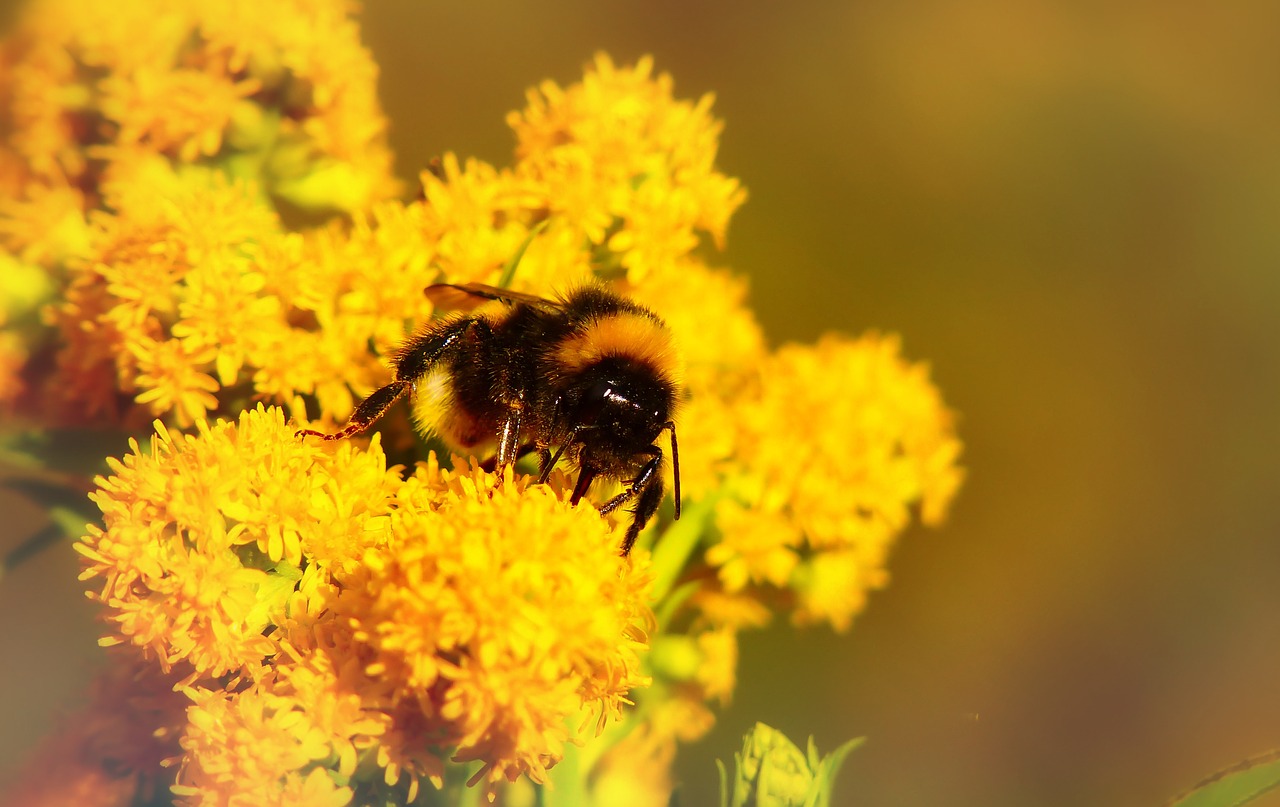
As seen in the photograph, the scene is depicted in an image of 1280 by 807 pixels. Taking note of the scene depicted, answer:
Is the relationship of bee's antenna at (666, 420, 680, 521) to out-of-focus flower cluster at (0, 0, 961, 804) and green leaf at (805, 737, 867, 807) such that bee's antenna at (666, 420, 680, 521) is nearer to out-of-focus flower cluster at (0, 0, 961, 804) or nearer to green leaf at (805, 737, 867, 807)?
out-of-focus flower cluster at (0, 0, 961, 804)

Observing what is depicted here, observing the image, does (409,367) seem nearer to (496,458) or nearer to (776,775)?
(496,458)

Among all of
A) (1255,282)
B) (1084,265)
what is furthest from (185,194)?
(1255,282)

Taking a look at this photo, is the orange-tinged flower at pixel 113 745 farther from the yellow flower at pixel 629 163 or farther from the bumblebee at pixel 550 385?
the yellow flower at pixel 629 163

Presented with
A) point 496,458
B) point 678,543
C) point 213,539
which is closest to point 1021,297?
point 678,543

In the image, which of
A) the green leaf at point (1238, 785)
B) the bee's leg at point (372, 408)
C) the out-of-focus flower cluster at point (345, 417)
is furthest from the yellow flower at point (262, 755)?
the green leaf at point (1238, 785)

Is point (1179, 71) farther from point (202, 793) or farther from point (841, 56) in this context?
point (202, 793)
